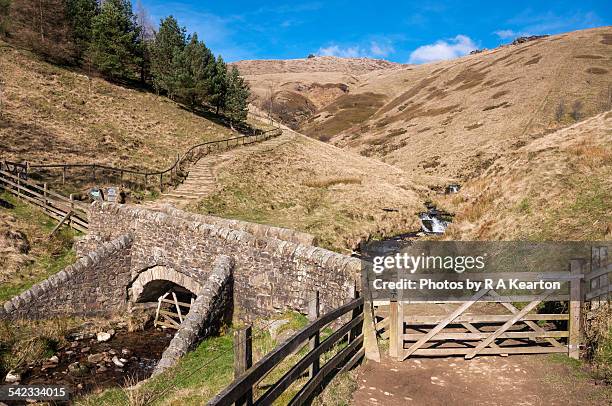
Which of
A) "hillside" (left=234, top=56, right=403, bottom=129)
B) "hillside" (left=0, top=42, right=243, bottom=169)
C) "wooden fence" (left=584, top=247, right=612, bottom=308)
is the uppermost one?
"hillside" (left=234, top=56, right=403, bottom=129)

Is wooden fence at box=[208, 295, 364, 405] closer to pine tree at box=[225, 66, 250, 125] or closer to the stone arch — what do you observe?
the stone arch

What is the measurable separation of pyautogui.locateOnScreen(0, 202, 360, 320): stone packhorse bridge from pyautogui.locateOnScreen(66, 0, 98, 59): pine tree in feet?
137

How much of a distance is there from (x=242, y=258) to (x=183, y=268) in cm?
342

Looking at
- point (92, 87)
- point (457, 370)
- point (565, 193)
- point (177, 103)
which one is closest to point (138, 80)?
point (177, 103)

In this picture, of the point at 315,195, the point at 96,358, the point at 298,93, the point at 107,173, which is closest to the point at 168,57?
the point at 107,173

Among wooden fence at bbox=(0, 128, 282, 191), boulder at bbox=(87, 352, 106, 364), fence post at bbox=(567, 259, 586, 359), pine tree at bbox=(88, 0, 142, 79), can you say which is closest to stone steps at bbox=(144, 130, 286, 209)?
wooden fence at bbox=(0, 128, 282, 191)

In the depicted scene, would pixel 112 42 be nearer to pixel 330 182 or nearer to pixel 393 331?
pixel 330 182

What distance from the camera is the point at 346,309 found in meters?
7.75

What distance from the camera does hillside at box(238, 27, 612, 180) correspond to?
50.3 meters

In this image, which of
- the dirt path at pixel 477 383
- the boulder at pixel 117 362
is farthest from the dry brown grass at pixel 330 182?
the dirt path at pixel 477 383

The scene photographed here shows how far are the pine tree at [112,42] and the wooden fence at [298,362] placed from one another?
49.8m

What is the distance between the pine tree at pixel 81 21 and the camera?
49.5 m

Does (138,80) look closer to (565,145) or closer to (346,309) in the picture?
(565,145)

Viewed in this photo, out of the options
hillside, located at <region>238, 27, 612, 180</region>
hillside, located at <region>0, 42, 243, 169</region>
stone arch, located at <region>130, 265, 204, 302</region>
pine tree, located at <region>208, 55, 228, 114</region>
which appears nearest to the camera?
stone arch, located at <region>130, 265, 204, 302</region>
